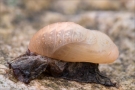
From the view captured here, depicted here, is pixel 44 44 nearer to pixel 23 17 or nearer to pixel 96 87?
pixel 96 87

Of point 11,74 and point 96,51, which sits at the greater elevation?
point 96,51

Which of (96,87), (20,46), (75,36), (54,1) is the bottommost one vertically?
(96,87)

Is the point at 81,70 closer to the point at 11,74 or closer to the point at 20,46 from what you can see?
the point at 11,74

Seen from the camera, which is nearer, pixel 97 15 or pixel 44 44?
pixel 44 44

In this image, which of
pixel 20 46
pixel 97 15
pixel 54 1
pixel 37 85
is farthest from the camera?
pixel 54 1

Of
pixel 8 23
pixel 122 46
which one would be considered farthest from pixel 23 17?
pixel 122 46

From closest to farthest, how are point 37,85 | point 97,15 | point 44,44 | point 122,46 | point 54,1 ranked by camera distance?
point 37,85 → point 44,44 → point 122,46 → point 97,15 → point 54,1
